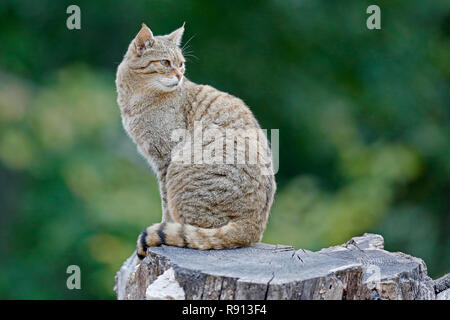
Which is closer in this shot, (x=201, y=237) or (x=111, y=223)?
(x=201, y=237)

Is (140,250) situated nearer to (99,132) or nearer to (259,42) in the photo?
(99,132)

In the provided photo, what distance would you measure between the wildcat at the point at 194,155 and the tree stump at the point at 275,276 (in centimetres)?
17

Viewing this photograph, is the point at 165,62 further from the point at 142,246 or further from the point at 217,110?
the point at 142,246

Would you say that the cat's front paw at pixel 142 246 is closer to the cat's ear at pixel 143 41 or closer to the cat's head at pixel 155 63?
the cat's head at pixel 155 63

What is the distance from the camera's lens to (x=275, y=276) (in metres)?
4.06

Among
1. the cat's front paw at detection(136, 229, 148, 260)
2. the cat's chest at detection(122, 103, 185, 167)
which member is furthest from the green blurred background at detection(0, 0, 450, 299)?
the cat's front paw at detection(136, 229, 148, 260)

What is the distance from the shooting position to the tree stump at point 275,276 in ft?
13.1

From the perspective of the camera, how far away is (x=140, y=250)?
15.2 ft

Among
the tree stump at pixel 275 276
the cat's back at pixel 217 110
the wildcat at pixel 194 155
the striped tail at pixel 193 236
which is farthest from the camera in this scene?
the cat's back at pixel 217 110

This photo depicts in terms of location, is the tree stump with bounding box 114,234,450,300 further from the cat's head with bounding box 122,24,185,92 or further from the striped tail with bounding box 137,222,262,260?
the cat's head with bounding box 122,24,185,92

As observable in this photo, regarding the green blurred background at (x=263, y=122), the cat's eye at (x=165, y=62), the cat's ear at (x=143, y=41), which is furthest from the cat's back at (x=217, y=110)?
the green blurred background at (x=263, y=122)
